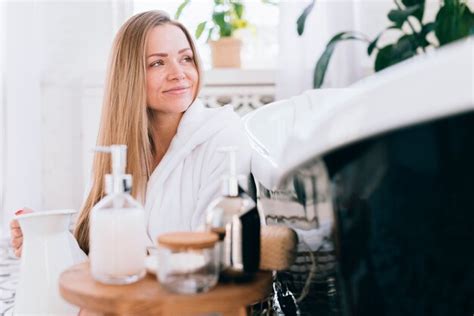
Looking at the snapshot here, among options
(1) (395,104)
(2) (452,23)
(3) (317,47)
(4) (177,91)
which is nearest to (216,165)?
(4) (177,91)

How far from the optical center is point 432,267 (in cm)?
70

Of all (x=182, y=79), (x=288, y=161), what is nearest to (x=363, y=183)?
(x=288, y=161)

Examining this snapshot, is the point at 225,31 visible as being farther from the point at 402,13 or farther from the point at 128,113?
the point at 128,113

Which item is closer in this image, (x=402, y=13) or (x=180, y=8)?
(x=402, y=13)

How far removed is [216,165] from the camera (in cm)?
124

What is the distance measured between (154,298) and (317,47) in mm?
1807

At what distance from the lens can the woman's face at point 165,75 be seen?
4.44 ft

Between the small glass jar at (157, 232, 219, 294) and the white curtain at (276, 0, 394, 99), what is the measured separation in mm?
1615

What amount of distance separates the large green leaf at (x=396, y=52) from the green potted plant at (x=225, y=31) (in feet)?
2.26

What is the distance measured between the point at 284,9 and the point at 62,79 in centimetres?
101

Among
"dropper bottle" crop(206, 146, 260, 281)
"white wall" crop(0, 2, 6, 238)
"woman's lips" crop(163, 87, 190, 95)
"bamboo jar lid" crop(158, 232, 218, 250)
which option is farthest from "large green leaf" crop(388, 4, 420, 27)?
"white wall" crop(0, 2, 6, 238)

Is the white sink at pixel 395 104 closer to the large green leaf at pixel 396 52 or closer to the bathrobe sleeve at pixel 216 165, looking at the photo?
the bathrobe sleeve at pixel 216 165

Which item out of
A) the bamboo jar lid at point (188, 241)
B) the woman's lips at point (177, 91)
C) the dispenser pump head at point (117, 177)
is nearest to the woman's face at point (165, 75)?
the woman's lips at point (177, 91)

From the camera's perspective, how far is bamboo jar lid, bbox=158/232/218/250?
2.52 feet
